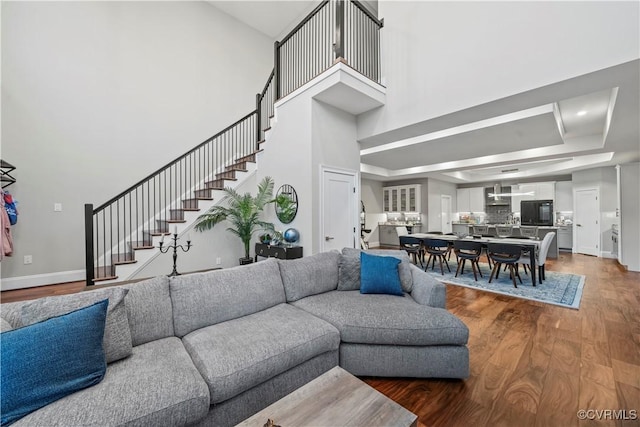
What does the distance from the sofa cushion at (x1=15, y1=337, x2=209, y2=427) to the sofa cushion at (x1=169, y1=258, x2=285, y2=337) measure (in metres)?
0.42

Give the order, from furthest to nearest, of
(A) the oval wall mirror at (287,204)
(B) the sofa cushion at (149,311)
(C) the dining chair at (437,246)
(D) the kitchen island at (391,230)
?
(D) the kitchen island at (391,230)
(C) the dining chair at (437,246)
(A) the oval wall mirror at (287,204)
(B) the sofa cushion at (149,311)

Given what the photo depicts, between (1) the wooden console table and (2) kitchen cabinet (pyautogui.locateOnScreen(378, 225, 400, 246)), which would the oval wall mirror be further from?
(2) kitchen cabinet (pyautogui.locateOnScreen(378, 225, 400, 246))

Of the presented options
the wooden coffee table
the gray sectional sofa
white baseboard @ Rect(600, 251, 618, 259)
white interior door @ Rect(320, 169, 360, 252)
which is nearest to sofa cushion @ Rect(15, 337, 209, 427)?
the gray sectional sofa

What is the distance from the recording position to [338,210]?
4.35 meters

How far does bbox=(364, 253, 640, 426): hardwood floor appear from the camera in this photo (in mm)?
1735

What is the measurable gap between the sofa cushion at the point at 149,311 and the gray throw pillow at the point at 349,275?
1.59m

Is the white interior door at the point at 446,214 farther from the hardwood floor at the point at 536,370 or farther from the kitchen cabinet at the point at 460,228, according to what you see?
the hardwood floor at the point at 536,370

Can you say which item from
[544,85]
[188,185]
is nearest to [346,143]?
[544,85]

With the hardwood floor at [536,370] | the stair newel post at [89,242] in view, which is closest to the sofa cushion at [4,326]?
the hardwood floor at [536,370]

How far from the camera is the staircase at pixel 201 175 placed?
13.2 feet

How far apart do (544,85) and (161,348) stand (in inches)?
164

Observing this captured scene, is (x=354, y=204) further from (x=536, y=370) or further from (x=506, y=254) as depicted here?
(x=536, y=370)

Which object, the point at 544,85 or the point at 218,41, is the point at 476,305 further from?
the point at 218,41

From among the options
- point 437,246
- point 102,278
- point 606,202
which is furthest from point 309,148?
point 606,202
